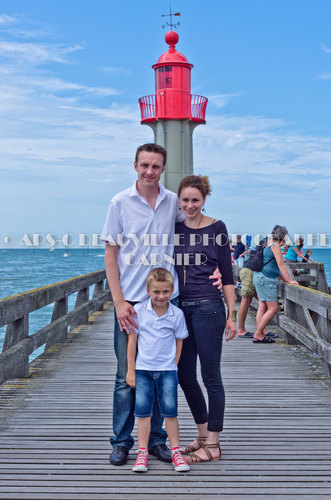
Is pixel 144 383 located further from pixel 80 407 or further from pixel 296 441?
pixel 80 407

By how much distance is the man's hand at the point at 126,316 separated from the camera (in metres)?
3.43

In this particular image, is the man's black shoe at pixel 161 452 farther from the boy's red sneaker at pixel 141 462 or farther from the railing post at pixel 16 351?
the railing post at pixel 16 351

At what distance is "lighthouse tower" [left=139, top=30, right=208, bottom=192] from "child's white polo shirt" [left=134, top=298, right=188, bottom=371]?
1319 centimetres

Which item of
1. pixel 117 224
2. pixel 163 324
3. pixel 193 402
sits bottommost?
pixel 193 402

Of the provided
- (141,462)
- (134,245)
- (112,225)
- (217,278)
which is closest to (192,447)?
(141,462)

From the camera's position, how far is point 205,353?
3.46 meters

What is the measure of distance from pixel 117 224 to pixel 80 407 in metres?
1.86

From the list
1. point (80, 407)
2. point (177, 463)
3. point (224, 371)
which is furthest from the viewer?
point (224, 371)

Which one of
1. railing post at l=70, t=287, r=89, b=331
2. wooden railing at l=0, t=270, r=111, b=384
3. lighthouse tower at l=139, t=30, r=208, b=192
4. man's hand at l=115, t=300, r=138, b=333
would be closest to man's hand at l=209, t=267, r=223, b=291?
man's hand at l=115, t=300, r=138, b=333

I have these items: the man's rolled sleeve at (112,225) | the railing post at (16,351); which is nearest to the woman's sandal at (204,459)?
the man's rolled sleeve at (112,225)

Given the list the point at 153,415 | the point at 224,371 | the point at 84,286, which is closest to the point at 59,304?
the point at 84,286

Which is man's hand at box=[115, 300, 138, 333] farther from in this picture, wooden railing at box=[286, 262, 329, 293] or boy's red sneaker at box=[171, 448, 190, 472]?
wooden railing at box=[286, 262, 329, 293]

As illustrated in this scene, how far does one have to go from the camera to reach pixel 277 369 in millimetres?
6262

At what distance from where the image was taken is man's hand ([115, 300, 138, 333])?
343 centimetres
